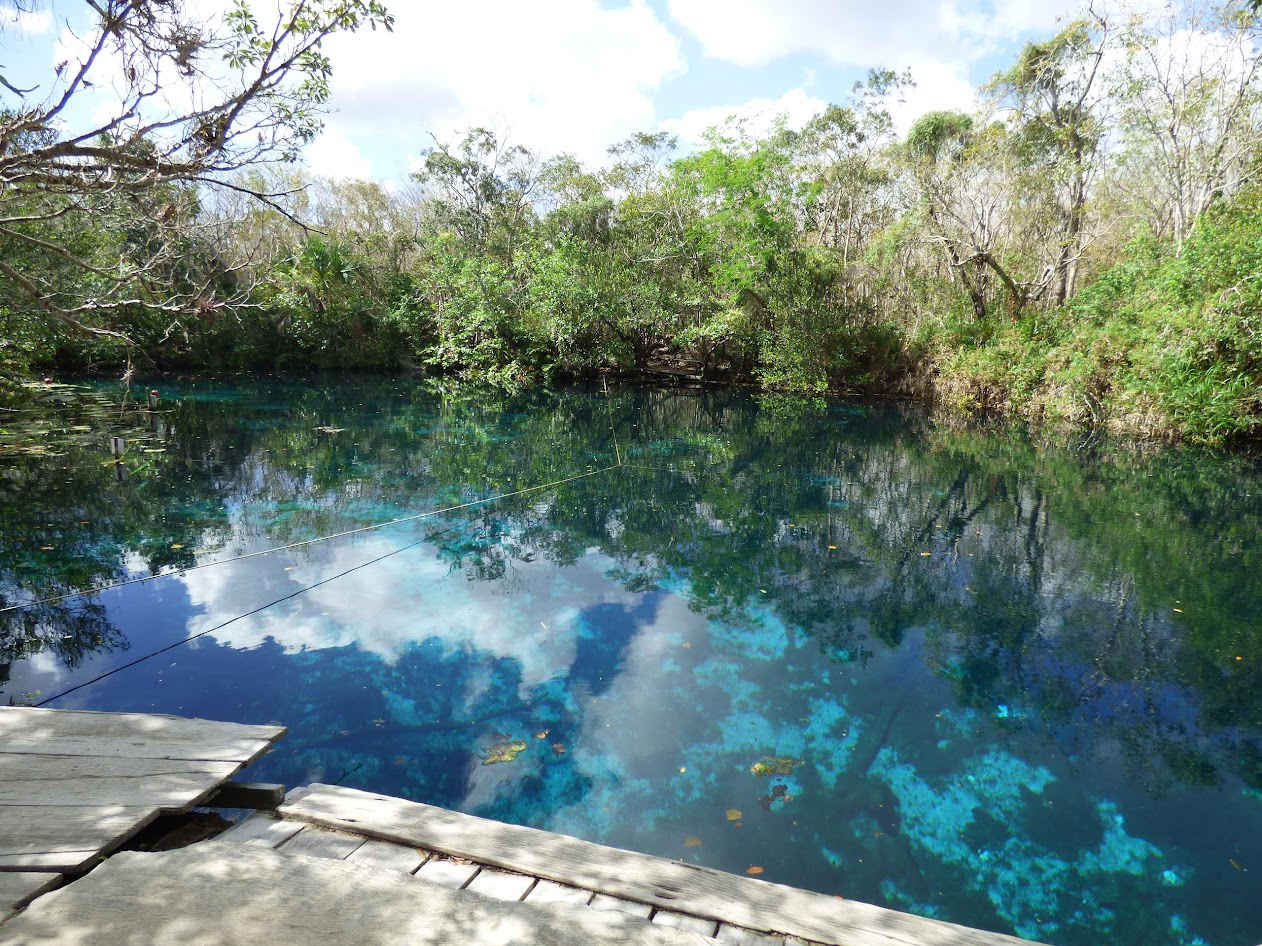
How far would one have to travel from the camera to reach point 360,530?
7719mm

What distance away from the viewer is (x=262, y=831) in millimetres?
2520

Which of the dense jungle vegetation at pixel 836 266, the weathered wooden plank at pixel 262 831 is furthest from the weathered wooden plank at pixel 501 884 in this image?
the dense jungle vegetation at pixel 836 266

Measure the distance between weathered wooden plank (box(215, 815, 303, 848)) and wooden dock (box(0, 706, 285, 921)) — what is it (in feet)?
0.71

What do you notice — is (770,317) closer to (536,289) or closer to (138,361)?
(536,289)

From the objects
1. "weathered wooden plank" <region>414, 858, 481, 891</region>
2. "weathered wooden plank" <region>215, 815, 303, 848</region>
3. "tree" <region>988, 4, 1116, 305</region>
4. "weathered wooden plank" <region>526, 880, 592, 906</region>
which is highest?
"tree" <region>988, 4, 1116, 305</region>

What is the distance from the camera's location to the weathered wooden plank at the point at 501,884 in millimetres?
2238

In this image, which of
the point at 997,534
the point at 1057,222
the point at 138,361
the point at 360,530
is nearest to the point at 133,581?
the point at 360,530

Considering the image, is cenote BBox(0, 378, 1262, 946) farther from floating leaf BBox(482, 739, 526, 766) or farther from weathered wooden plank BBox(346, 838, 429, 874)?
weathered wooden plank BBox(346, 838, 429, 874)

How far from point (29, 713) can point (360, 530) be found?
4.56m

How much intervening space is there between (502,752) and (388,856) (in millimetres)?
1500

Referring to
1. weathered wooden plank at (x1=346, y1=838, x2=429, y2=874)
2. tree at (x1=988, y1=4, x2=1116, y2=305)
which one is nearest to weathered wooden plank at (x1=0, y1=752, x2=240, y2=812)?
weathered wooden plank at (x1=346, y1=838, x2=429, y2=874)

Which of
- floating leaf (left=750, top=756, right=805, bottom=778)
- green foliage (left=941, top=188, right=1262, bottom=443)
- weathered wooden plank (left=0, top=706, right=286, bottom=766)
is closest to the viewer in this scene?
weathered wooden plank (left=0, top=706, right=286, bottom=766)

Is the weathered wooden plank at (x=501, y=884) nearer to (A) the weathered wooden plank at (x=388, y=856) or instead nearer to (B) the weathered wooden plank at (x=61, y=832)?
(A) the weathered wooden plank at (x=388, y=856)

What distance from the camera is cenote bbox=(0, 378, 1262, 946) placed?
3.33 meters
